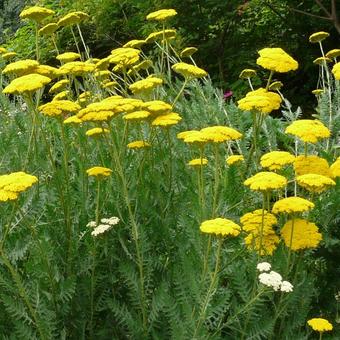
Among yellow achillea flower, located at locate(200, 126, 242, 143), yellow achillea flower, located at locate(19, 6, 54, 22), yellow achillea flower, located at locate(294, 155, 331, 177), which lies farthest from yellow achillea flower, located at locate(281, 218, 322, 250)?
yellow achillea flower, located at locate(19, 6, 54, 22)

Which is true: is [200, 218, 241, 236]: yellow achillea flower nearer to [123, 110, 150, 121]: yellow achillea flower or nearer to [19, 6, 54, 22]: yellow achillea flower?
[123, 110, 150, 121]: yellow achillea flower

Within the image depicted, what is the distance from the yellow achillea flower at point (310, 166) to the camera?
201 centimetres

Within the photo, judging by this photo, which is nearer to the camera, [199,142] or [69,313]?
[199,142]

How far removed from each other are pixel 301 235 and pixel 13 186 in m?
0.78

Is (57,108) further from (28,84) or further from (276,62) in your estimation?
(276,62)

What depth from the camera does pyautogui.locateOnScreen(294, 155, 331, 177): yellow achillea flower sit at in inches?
→ 79.3

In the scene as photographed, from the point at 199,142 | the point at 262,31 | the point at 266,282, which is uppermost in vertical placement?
the point at 199,142

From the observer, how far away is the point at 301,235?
1898 mm

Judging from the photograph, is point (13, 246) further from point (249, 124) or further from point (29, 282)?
point (249, 124)

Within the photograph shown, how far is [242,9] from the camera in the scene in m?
5.12

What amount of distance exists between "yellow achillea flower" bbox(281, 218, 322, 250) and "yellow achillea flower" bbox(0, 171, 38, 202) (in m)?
Result: 0.70

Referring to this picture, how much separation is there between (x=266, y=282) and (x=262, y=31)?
405 centimetres

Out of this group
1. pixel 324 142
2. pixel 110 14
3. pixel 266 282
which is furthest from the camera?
pixel 110 14

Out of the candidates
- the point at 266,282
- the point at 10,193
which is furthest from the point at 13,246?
the point at 266,282
